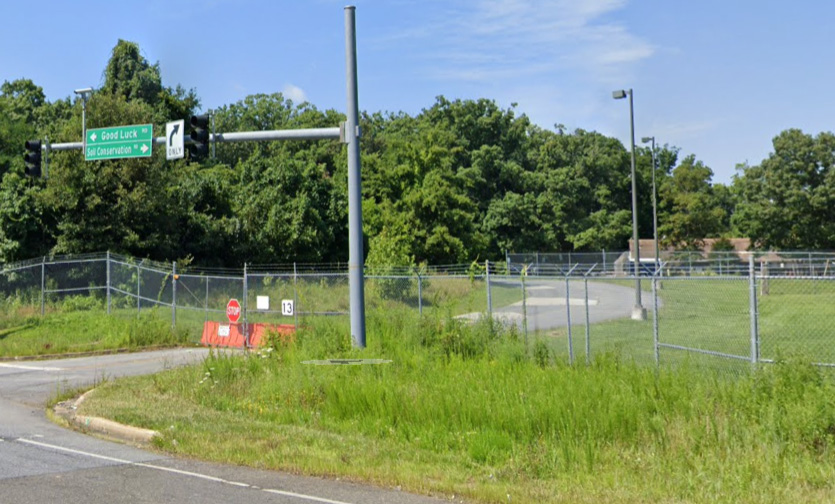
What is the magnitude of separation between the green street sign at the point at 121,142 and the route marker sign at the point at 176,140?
1.72 metres

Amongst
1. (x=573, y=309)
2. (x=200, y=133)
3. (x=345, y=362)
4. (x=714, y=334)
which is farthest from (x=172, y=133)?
(x=573, y=309)

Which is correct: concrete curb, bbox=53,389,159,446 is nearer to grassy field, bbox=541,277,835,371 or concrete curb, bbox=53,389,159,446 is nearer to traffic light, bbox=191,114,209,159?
grassy field, bbox=541,277,835,371

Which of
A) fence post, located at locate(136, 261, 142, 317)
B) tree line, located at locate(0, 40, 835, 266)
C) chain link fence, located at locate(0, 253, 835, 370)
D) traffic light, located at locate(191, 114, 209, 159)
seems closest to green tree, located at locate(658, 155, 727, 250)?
tree line, located at locate(0, 40, 835, 266)

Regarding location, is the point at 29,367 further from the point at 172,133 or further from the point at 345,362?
the point at 345,362

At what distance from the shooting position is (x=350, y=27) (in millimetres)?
15211

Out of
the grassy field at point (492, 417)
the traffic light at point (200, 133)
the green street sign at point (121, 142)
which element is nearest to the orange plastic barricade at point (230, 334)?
the green street sign at point (121, 142)

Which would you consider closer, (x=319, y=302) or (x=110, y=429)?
(x=110, y=429)

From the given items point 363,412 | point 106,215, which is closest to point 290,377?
point 363,412

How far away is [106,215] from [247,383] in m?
23.0

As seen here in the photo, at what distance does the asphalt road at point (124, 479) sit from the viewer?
8500 millimetres

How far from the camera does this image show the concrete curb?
38.5ft

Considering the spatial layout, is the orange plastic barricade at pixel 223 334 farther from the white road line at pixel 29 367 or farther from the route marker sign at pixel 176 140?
the route marker sign at pixel 176 140

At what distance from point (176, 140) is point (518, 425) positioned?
42.8 feet

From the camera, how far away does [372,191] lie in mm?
57281
